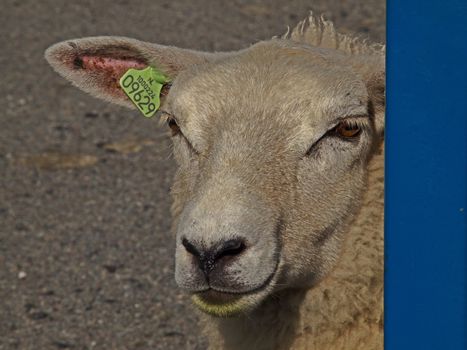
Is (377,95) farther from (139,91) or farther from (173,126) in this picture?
(139,91)

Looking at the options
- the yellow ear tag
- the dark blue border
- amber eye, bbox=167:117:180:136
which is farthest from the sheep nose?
the yellow ear tag

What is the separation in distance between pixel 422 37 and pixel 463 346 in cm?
79

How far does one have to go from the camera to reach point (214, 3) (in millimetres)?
10906

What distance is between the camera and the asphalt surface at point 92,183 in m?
5.62

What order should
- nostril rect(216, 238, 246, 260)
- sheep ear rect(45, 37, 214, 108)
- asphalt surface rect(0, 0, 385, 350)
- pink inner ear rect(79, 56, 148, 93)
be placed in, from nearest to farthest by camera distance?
1. nostril rect(216, 238, 246, 260)
2. sheep ear rect(45, 37, 214, 108)
3. pink inner ear rect(79, 56, 148, 93)
4. asphalt surface rect(0, 0, 385, 350)

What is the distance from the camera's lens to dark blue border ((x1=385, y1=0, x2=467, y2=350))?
266cm

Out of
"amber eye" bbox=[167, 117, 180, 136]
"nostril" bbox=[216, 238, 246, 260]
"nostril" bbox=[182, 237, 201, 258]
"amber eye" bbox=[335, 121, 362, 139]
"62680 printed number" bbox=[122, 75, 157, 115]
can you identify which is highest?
"amber eye" bbox=[335, 121, 362, 139]

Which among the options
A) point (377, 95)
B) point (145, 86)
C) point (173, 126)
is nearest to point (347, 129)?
point (377, 95)

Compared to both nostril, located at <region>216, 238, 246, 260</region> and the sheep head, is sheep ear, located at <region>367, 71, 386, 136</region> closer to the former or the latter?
the sheep head

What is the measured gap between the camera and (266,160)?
3547mm

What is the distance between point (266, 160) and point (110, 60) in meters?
1.07

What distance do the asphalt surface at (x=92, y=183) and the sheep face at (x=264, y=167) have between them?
2.51 ft

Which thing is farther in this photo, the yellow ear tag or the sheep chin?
the yellow ear tag

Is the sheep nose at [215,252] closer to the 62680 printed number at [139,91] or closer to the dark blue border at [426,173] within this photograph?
the dark blue border at [426,173]
